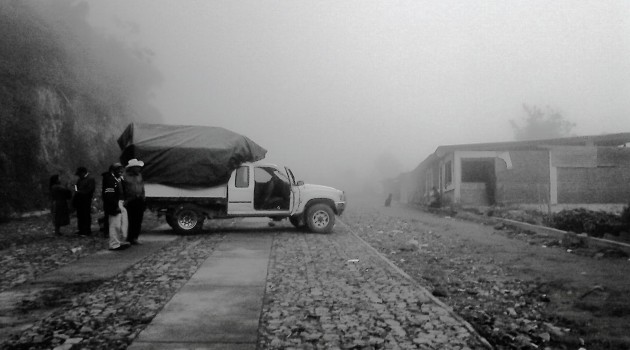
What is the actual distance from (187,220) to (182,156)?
1774mm

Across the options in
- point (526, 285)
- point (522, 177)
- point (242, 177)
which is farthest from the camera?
point (522, 177)

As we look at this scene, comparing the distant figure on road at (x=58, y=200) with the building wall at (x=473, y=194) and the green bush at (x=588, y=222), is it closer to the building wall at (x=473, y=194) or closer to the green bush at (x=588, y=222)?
the green bush at (x=588, y=222)

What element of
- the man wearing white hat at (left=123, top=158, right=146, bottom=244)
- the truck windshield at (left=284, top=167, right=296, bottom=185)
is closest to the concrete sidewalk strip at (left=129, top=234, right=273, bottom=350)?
the man wearing white hat at (left=123, top=158, right=146, bottom=244)

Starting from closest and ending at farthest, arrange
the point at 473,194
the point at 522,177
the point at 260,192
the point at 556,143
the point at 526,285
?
the point at 526,285
the point at 260,192
the point at 556,143
the point at 522,177
the point at 473,194

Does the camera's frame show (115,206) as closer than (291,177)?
Yes

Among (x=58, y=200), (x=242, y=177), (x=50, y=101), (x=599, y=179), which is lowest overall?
(x=58, y=200)

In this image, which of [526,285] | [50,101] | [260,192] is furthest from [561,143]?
[50,101]

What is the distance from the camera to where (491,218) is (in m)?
19.3

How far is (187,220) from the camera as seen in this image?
1480 cm

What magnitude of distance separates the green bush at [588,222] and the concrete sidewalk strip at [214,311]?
8.39 m

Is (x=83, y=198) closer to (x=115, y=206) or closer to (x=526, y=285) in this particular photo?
(x=115, y=206)

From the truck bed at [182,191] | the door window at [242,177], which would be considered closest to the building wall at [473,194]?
the door window at [242,177]

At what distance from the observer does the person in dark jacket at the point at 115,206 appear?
11055 mm

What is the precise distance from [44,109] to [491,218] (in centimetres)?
1937
